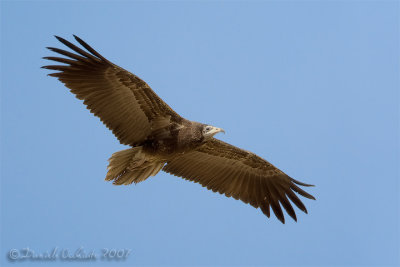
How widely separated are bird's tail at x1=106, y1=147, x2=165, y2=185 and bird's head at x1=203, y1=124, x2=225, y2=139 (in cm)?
132

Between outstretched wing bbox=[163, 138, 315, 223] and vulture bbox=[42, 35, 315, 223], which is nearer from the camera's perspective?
vulture bbox=[42, 35, 315, 223]

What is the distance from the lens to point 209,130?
12.0 metres

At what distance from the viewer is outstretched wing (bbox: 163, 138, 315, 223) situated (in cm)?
1359

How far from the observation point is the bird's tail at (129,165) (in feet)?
39.9

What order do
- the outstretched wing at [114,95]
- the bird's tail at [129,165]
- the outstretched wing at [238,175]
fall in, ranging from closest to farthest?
the outstretched wing at [114,95] < the bird's tail at [129,165] < the outstretched wing at [238,175]

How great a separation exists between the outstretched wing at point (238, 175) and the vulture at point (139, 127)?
24 millimetres

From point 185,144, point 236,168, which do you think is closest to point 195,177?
point 236,168

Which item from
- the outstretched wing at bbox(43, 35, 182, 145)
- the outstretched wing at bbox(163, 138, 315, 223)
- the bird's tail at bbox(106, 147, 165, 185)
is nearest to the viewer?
the outstretched wing at bbox(43, 35, 182, 145)

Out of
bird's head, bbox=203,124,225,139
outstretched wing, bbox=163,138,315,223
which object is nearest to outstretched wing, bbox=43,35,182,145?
bird's head, bbox=203,124,225,139

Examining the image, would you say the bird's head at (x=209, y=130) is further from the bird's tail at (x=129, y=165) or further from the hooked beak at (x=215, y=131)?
the bird's tail at (x=129, y=165)

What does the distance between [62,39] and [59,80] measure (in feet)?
3.21

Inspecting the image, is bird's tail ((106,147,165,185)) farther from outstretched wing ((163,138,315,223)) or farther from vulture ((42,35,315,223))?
outstretched wing ((163,138,315,223))

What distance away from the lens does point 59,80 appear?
11734 millimetres

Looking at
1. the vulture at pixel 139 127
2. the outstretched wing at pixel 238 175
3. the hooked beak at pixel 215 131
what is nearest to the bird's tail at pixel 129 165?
the vulture at pixel 139 127
